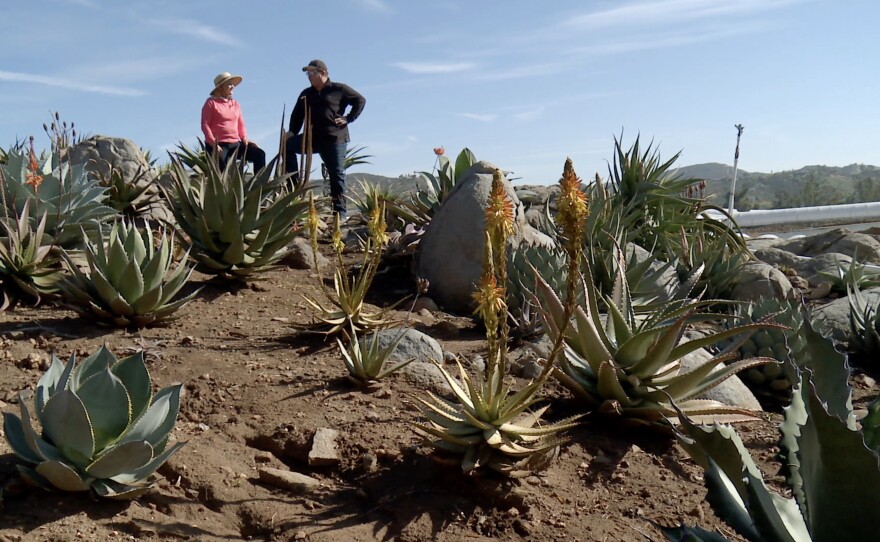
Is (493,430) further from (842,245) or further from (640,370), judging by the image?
(842,245)

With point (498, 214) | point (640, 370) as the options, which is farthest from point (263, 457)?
point (640, 370)

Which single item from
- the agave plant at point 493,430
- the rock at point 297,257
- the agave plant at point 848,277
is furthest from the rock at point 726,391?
the rock at point 297,257

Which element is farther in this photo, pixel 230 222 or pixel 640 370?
pixel 230 222

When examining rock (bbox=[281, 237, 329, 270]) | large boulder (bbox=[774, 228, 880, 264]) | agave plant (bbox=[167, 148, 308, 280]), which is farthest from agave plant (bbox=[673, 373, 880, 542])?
large boulder (bbox=[774, 228, 880, 264])

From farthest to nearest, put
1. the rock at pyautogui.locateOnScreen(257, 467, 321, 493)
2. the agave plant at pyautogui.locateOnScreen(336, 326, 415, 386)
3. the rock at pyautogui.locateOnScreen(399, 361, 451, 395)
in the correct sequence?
1. the rock at pyautogui.locateOnScreen(399, 361, 451, 395)
2. the agave plant at pyautogui.locateOnScreen(336, 326, 415, 386)
3. the rock at pyautogui.locateOnScreen(257, 467, 321, 493)

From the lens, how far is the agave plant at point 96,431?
275 centimetres

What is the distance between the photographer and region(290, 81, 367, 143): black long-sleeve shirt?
9.10m

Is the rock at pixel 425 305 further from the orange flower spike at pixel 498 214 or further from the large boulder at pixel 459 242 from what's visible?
the orange flower spike at pixel 498 214

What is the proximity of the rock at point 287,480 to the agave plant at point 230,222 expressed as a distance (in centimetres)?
264

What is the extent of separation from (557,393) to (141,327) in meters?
2.51

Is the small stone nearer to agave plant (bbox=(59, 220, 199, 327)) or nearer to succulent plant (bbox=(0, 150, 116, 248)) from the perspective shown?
agave plant (bbox=(59, 220, 199, 327))

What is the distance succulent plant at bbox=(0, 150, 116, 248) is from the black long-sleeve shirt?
10.7ft

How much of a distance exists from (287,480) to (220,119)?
6360 mm

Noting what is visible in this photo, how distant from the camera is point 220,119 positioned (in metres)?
8.80
